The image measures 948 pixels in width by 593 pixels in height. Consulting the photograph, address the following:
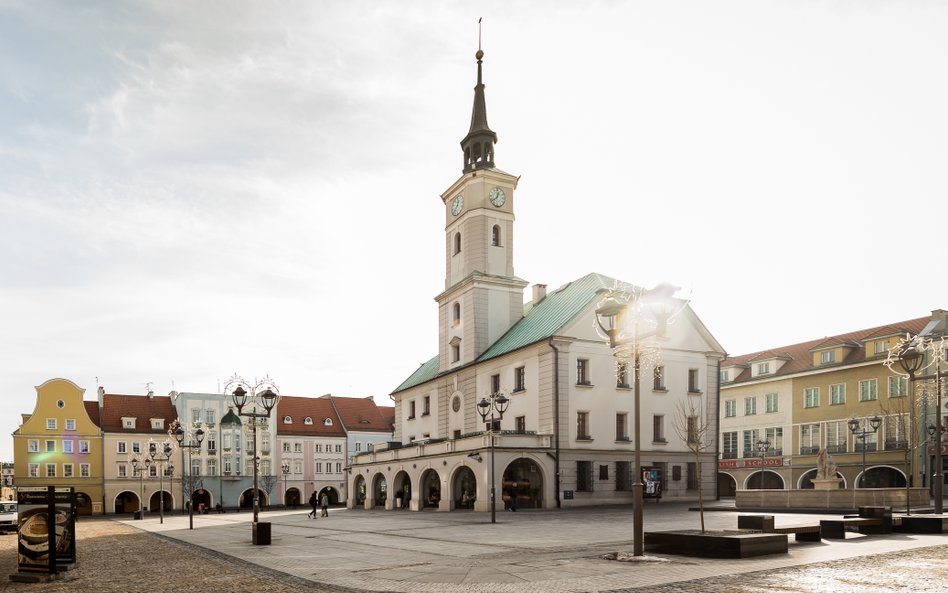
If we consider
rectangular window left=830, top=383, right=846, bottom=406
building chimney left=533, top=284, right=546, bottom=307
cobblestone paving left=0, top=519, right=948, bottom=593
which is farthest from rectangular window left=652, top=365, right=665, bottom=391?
cobblestone paving left=0, top=519, right=948, bottom=593

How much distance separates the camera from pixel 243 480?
313 feet

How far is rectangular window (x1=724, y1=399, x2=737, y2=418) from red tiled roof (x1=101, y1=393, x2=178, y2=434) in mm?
60598

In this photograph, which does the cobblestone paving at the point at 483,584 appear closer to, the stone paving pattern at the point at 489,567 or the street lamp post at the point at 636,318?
the stone paving pattern at the point at 489,567

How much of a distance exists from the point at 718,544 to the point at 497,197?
45281 mm

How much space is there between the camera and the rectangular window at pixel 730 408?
76.4 meters

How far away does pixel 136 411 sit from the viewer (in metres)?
95.2

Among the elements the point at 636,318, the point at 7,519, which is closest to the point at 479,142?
the point at 7,519

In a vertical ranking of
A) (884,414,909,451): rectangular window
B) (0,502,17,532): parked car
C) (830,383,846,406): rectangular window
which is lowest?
(0,502,17,532): parked car

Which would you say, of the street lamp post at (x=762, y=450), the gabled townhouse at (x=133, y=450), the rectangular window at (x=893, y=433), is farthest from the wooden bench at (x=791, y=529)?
the gabled townhouse at (x=133, y=450)

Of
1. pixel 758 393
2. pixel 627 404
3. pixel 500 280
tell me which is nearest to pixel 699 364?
pixel 627 404

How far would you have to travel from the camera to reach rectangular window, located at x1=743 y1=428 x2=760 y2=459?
72912 millimetres

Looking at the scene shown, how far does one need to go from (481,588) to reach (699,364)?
44.1 m

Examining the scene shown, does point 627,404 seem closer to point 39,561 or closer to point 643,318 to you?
point 643,318

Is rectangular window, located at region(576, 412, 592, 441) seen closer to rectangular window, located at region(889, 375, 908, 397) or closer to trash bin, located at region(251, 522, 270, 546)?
rectangular window, located at region(889, 375, 908, 397)
